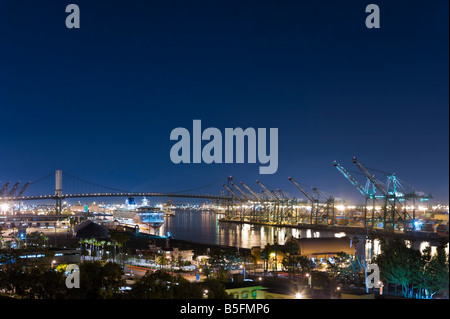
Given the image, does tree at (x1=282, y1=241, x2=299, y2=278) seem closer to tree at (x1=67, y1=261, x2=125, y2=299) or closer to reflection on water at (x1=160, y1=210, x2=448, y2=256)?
reflection on water at (x1=160, y1=210, x2=448, y2=256)

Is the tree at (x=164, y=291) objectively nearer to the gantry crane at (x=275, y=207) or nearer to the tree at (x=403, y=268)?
the tree at (x=403, y=268)

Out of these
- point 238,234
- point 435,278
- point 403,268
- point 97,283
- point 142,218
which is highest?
point 97,283

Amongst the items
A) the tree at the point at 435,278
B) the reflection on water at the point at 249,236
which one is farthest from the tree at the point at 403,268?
the reflection on water at the point at 249,236

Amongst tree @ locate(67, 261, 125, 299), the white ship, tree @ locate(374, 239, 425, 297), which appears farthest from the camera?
the white ship

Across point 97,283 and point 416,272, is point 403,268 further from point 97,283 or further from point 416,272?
point 97,283

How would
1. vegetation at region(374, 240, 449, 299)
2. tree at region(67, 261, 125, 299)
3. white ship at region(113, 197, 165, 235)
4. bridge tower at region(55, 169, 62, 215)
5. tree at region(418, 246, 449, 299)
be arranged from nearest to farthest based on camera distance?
tree at region(67, 261, 125, 299) < tree at region(418, 246, 449, 299) < vegetation at region(374, 240, 449, 299) < white ship at region(113, 197, 165, 235) < bridge tower at region(55, 169, 62, 215)

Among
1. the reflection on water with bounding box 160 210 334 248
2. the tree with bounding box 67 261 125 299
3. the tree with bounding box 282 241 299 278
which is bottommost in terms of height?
the reflection on water with bounding box 160 210 334 248

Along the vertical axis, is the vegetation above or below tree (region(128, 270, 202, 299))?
below

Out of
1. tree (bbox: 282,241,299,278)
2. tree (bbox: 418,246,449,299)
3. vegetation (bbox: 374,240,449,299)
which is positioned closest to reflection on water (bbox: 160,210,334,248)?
tree (bbox: 282,241,299,278)

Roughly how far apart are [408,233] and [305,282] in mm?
25299

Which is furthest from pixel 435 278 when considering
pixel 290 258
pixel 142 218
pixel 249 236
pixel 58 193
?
pixel 58 193
